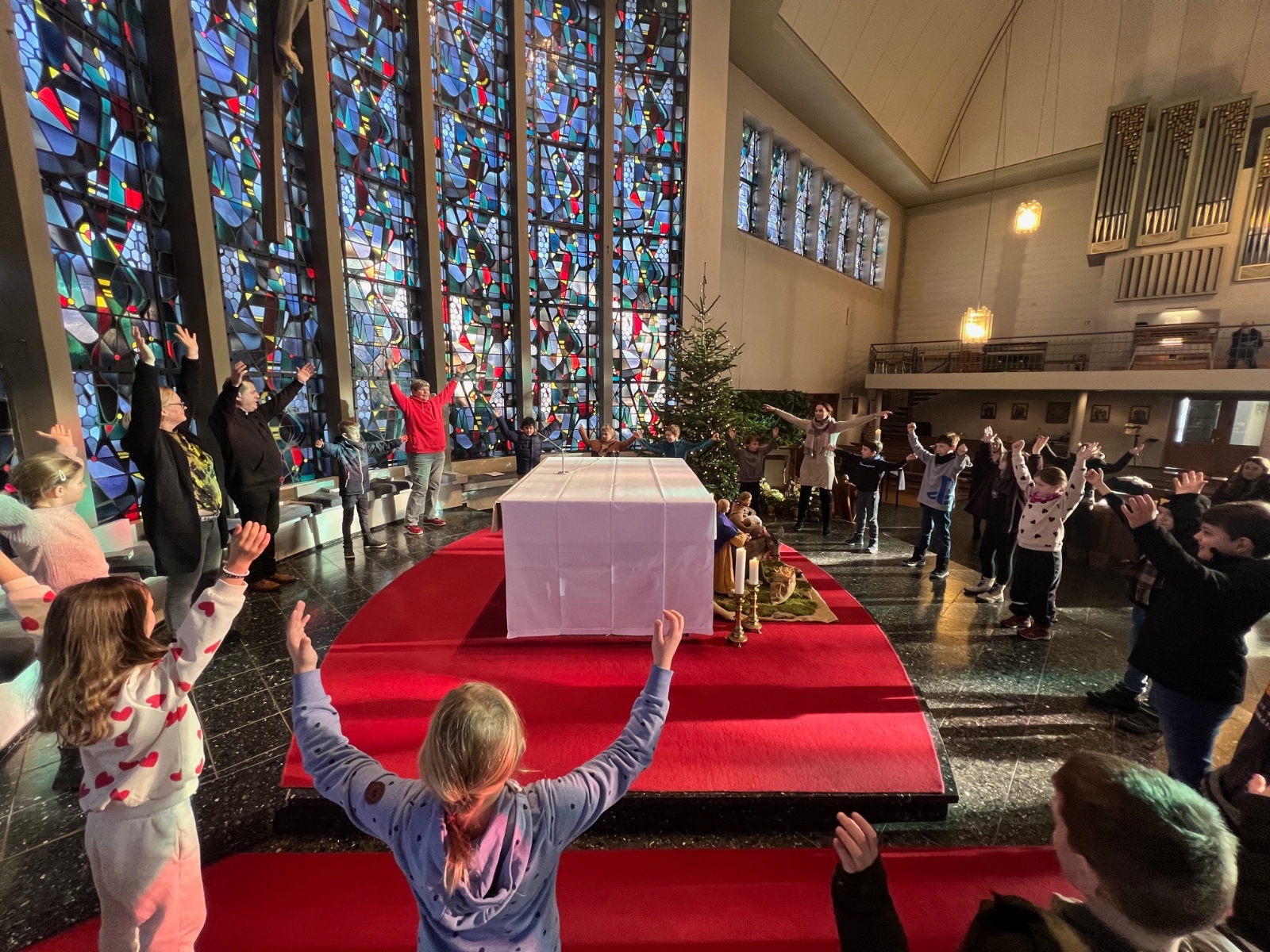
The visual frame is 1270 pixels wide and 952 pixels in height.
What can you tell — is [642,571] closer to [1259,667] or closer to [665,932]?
[665,932]

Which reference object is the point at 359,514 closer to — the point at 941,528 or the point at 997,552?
the point at 941,528

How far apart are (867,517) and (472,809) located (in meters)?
6.41

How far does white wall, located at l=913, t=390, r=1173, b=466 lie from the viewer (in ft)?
43.1

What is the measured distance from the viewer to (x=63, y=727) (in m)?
1.31

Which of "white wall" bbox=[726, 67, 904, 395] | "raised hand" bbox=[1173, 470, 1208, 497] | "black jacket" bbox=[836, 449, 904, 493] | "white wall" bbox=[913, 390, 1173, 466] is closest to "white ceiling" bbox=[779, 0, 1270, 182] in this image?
"white wall" bbox=[726, 67, 904, 395]

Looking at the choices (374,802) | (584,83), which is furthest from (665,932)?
(584,83)

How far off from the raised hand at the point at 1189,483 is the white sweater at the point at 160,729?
11.2ft

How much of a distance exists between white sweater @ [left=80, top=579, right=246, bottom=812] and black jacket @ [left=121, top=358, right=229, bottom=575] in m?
2.12

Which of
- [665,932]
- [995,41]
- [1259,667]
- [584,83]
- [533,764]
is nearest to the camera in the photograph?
[665,932]

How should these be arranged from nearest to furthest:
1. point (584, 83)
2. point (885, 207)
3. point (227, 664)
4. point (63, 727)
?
point (63, 727), point (227, 664), point (584, 83), point (885, 207)

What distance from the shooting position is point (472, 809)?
3.49ft

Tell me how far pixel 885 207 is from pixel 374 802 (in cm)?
2001

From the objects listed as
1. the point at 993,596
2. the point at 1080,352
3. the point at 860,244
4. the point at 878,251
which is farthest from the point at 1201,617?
the point at 878,251

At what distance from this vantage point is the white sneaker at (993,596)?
4.95 metres
